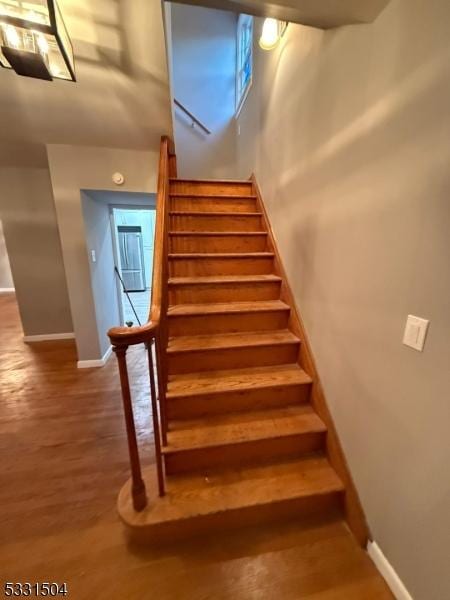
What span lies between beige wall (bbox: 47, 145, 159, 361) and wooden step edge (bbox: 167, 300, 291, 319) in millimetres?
1374

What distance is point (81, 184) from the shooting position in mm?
2506

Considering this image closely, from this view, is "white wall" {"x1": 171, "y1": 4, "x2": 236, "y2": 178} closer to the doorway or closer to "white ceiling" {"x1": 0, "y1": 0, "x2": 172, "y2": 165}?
"white ceiling" {"x1": 0, "y1": 0, "x2": 172, "y2": 165}

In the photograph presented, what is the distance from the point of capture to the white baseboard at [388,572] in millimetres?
1002

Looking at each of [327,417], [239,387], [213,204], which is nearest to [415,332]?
[327,417]

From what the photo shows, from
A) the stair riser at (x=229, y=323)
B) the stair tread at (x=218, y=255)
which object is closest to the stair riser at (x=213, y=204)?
the stair tread at (x=218, y=255)

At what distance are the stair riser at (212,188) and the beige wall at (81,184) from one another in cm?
35

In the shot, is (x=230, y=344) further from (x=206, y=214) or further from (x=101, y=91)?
(x=101, y=91)

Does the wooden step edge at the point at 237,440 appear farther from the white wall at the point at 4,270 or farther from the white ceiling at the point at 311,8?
the white wall at the point at 4,270

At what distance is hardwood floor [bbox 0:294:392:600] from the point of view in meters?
1.05

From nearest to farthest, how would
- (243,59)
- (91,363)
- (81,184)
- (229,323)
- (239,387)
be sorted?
(239,387)
(229,323)
(81,184)
(91,363)
(243,59)

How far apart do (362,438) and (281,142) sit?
87.0 inches

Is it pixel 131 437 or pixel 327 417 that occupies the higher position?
pixel 131 437

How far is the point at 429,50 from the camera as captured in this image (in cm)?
80

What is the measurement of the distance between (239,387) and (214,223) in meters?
1.68
